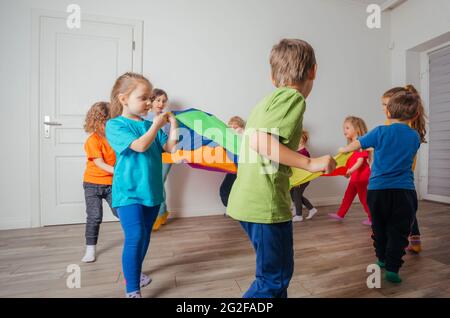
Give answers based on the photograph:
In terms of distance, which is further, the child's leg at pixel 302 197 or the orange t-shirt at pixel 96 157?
the child's leg at pixel 302 197

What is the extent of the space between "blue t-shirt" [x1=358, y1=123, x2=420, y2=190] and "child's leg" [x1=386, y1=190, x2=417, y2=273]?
0.23ft

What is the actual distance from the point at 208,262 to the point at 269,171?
42.5 inches

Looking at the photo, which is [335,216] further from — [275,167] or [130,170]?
[130,170]

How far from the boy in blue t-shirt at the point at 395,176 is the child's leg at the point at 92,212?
67.4 inches

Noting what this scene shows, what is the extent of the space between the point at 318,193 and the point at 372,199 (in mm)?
1938

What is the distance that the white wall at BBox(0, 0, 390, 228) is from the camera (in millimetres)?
2428

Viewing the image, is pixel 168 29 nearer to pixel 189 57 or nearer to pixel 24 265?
pixel 189 57

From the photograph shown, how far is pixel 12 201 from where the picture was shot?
2.44 meters

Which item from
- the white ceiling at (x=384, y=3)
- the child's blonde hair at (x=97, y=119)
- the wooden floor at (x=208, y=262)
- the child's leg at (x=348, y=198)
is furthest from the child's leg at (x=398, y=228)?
the white ceiling at (x=384, y=3)

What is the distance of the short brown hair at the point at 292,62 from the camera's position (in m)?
0.88

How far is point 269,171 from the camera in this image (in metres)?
0.85

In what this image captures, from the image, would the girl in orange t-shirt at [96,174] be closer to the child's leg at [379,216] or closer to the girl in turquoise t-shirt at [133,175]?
the girl in turquoise t-shirt at [133,175]
